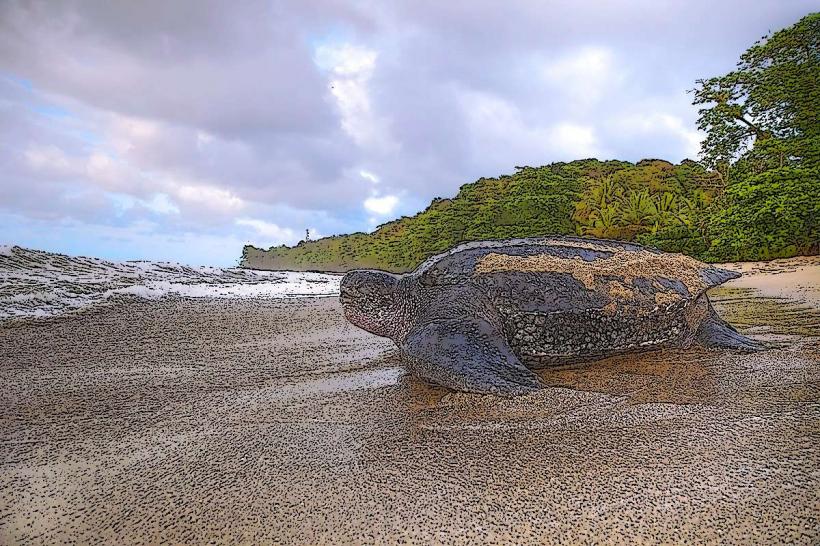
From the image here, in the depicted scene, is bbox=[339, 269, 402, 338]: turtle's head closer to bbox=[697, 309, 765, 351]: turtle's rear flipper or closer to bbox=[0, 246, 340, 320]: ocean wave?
bbox=[697, 309, 765, 351]: turtle's rear flipper

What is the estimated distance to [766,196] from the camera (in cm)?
1202

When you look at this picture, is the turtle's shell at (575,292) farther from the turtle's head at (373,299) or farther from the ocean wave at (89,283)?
the ocean wave at (89,283)

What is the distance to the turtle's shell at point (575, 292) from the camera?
265cm

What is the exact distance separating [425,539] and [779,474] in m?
1.01

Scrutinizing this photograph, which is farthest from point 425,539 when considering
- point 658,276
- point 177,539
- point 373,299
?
point 658,276

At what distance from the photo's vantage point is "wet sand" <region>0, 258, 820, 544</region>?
44.1 inches

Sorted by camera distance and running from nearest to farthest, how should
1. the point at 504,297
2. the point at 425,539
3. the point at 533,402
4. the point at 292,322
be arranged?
the point at 425,539 < the point at 533,402 < the point at 504,297 < the point at 292,322

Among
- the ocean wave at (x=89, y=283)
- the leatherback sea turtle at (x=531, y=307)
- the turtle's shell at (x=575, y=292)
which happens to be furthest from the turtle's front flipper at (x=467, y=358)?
the ocean wave at (x=89, y=283)

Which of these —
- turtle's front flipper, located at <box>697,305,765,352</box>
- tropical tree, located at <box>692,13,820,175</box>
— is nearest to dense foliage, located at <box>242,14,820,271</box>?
tropical tree, located at <box>692,13,820,175</box>

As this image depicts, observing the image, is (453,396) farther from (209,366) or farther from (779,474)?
(209,366)

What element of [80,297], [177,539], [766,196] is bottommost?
[177,539]

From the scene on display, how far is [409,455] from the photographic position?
151cm

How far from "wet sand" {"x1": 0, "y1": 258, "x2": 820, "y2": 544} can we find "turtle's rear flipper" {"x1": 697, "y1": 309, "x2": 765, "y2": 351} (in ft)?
0.47

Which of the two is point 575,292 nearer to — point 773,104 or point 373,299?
point 373,299
